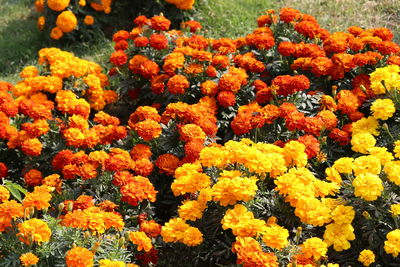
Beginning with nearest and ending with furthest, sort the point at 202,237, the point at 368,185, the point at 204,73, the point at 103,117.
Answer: the point at 368,185 → the point at 202,237 → the point at 103,117 → the point at 204,73

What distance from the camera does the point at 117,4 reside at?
7242 millimetres

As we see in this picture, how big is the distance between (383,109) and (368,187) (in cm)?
109

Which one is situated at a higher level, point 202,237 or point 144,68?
point 144,68

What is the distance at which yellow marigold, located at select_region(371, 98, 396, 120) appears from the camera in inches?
154

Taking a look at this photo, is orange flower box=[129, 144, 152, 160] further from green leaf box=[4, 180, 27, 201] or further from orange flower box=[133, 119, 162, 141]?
green leaf box=[4, 180, 27, 201]

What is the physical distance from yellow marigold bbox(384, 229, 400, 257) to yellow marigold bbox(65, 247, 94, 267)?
1555 mm

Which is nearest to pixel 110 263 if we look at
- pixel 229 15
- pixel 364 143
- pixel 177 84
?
pixel 364 143

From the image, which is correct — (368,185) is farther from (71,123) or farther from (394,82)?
(71,123)

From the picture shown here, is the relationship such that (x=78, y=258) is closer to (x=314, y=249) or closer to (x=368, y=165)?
(x=314, y=249)

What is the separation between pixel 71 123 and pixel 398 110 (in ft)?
8.13

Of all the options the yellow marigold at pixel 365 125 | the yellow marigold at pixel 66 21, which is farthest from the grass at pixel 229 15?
the yellow marigold at pixel 365 125

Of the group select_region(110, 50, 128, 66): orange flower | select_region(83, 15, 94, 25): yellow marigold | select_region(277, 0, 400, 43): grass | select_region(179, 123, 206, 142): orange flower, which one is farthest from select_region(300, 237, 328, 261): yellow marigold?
select_region(83, 15, 94, 25): yellow marigold

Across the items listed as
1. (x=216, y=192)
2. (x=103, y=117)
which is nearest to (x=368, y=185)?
(x=216, y=192)

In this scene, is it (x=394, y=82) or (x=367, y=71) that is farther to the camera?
(x=367, y=71)
